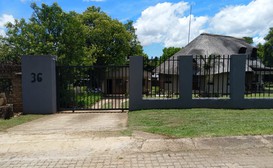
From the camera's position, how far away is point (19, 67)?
34.0ft

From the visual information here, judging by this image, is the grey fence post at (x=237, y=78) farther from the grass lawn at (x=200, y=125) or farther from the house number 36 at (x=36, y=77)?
the house number 36 at (x=36, y=77)

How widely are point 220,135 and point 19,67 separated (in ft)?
27.5

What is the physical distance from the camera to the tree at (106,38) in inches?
1168

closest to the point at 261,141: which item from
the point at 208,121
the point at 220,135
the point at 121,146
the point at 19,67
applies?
the point at 220,135

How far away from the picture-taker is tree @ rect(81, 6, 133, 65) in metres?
29.7

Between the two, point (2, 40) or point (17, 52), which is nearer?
point (17, 52)

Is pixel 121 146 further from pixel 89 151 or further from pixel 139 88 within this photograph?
pixel 139 88

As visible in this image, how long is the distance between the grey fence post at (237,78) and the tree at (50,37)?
397 inches

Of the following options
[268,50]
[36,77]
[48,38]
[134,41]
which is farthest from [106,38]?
[268,50]

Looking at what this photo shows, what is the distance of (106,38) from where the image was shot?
30.0 metres

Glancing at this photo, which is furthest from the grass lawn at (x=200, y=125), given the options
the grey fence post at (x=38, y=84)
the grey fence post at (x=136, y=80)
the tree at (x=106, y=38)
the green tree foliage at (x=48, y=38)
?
the tree at (x=106, y=38)

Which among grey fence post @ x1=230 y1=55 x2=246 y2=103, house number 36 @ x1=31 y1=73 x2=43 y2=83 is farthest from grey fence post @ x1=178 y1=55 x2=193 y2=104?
house number 36 @ x1=31 y1=73 x2=43 y2=83

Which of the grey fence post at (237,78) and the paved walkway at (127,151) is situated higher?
the grey fence post at (237,78)

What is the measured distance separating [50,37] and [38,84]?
7.15m
